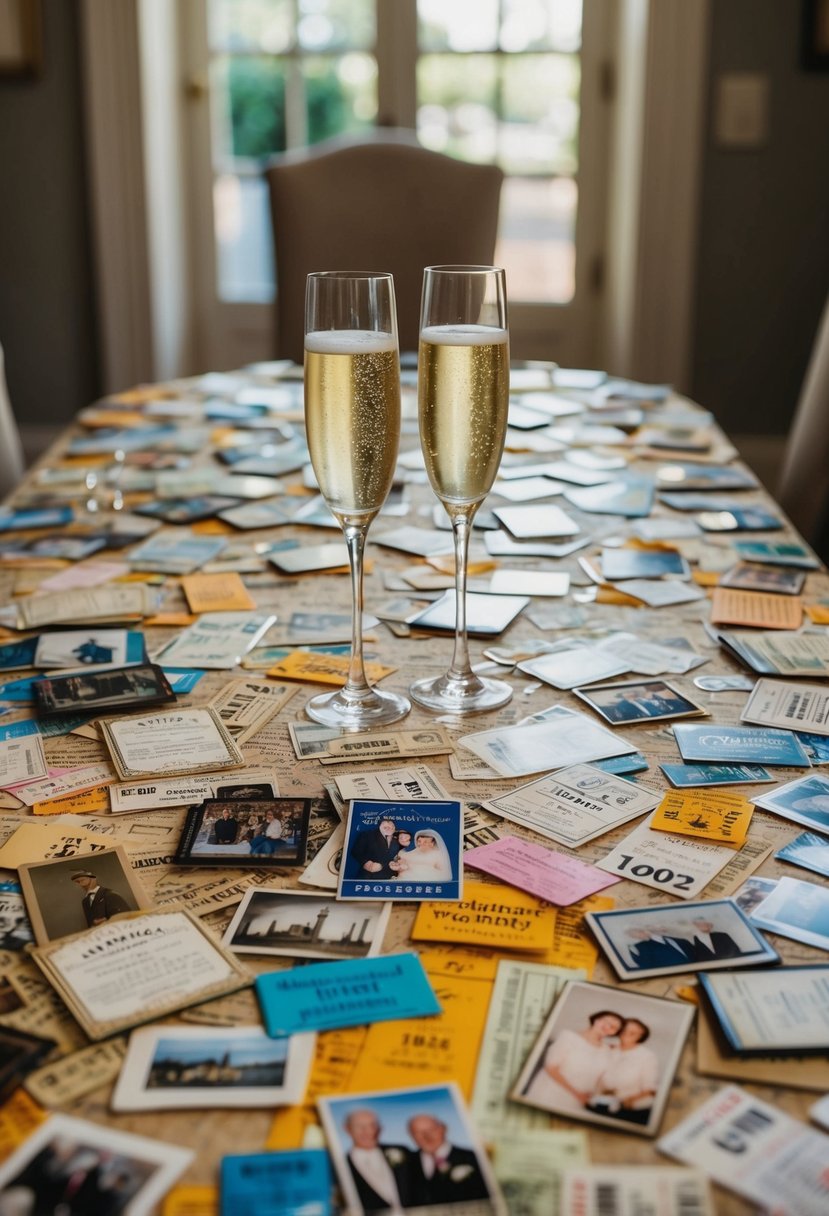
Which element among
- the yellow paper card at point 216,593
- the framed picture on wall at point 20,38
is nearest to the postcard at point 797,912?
the yellow paper card at point 216,593

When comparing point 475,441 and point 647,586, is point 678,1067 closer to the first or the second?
point 475,441

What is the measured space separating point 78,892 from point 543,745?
317 millimetres

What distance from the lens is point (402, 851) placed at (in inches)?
25.9

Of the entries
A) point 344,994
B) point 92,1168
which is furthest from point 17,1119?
point 344,994

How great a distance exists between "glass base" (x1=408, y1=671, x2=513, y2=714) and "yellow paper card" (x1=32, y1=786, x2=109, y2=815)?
0.24 metres

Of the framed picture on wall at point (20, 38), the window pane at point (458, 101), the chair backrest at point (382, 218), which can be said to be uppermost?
the framed picture on wall at point (20, 38)

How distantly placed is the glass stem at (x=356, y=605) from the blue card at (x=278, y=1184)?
43 cm

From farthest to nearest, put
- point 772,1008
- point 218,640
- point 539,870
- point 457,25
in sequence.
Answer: point 457,25 → point 218,640 → point 539,870 → point 772,1008

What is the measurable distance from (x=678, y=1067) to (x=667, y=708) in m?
0.37

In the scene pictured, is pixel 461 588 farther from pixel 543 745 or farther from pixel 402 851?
pixel 402 851

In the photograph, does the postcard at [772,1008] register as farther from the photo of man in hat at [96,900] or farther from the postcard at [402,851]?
the photo of man in hat at [96,900]

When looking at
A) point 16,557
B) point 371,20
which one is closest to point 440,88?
point 371,20

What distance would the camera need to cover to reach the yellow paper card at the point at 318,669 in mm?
907

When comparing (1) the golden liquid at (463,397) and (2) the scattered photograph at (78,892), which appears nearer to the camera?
(2) the scattered photograph at (78,892)
